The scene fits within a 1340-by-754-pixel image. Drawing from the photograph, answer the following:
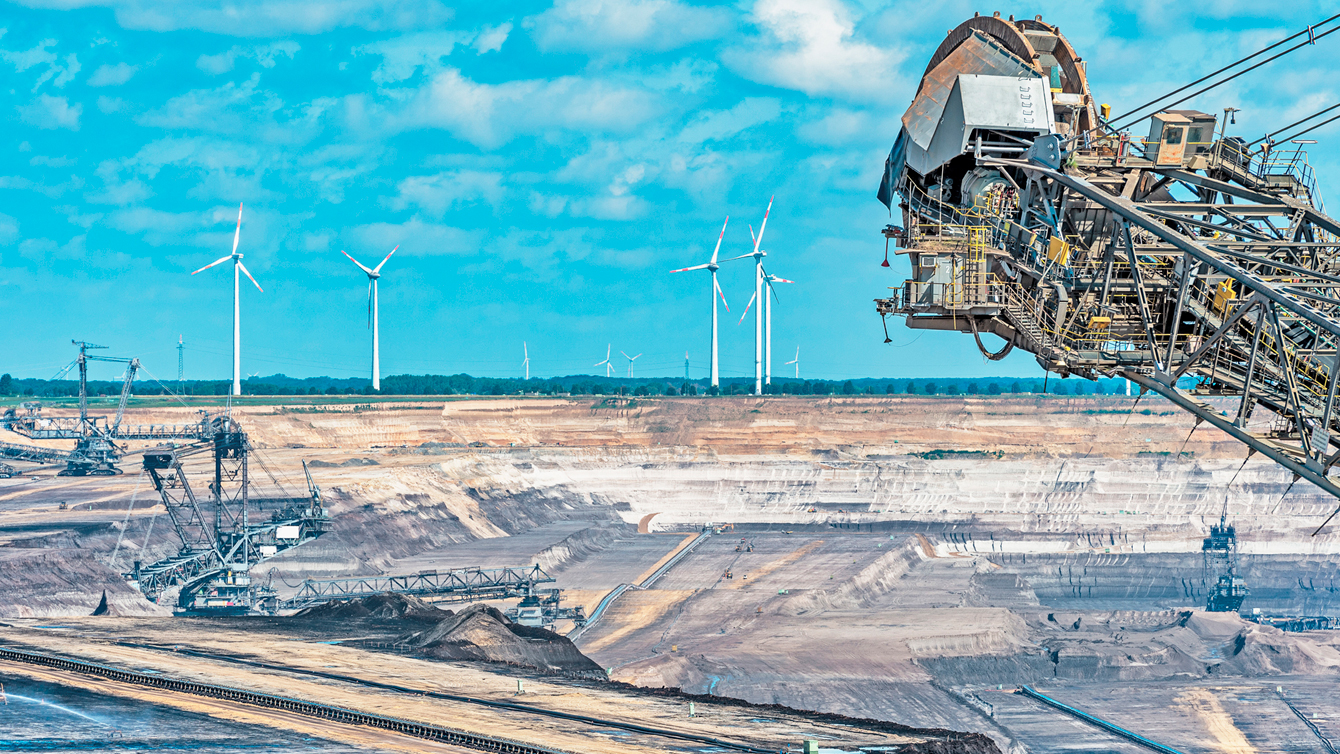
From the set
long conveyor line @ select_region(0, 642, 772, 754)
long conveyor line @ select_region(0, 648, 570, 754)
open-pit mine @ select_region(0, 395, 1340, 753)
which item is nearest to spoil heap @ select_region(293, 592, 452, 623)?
open-pit mine @ select_region(0, 395, 1340, 753)

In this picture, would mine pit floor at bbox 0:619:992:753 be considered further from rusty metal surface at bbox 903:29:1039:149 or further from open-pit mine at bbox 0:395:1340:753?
rusty metal surface at bbox 903:29:1039:149

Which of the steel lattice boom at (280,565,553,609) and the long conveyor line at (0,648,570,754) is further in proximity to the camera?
the steel lattice boom at (280,565,553,609)

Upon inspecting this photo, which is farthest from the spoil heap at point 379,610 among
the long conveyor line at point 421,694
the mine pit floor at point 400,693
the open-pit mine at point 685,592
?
the long conveyor line at point 421,694

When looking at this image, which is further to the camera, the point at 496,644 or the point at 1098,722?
the point at 1098,722

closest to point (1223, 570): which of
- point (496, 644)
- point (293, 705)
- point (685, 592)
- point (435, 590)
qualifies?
point (685, 592)

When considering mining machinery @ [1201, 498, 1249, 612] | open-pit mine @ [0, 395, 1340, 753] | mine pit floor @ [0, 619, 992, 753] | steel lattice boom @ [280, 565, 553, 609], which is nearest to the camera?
mine pit floor @ [0, 619, 992, 753]

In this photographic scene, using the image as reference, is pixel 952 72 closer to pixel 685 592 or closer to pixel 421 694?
pixel 421 694
